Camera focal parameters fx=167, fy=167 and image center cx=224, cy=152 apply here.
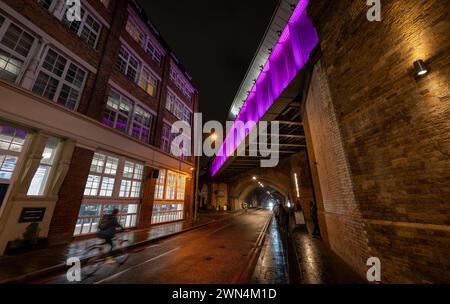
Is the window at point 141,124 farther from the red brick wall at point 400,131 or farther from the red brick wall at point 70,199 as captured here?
the red brick wall at point 400,131

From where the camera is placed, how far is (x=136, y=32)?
12734 millimetres

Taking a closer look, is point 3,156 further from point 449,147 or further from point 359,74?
point 449,147

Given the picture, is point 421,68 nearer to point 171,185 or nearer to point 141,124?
point 141,124

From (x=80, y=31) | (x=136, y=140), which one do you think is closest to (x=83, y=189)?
(x=136, y=140)

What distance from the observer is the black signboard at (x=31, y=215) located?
5977 millimetres

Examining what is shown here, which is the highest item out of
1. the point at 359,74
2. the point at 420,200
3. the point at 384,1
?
the point at 384,1

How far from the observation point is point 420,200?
318 centimetres

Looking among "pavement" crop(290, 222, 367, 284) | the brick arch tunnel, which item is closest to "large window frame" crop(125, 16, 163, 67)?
"pavement" crop(290, 222, 367, 284)

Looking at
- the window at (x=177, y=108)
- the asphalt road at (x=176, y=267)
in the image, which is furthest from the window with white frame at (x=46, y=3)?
the asphalt road at (x=176, y=267)

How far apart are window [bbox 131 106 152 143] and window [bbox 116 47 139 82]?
2355 millimetres

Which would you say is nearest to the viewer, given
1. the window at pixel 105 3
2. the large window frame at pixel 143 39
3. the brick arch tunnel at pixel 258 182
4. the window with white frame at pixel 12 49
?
the window with white frame at pixel 12 49

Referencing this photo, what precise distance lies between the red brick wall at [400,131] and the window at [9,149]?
11254 millimetres

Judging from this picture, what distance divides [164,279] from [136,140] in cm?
888

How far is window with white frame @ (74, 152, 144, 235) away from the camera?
830cm
